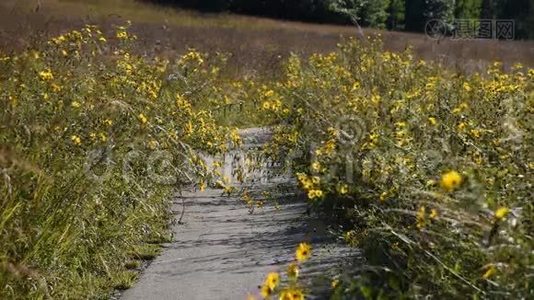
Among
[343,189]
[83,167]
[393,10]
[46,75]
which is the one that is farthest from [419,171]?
[393,10]

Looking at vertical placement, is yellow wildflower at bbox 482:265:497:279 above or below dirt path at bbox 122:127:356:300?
above

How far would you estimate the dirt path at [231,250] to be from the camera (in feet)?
16.0

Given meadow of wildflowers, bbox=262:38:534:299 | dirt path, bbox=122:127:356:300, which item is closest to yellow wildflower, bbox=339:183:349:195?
meadow of wildflowers, bbox=262:38:534:299

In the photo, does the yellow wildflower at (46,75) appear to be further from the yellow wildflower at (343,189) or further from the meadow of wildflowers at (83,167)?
the yellow wildflower at (343,189)

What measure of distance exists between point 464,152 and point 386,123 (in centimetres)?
134

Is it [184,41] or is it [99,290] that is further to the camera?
[184,41]

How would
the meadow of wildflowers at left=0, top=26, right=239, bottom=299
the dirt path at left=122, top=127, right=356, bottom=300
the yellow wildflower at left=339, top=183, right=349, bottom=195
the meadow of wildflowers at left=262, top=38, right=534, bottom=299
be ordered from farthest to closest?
the dirt path at left=122, top=127, right=356, bottom=300, the yellow wildflower at left=339, top=183, right=349, bottom=195, the meadow of wildflowers at left=0, top=26, right=239, bottom=299, the meadow of wildflowers at left=262, top=38, right=534, bottom=299

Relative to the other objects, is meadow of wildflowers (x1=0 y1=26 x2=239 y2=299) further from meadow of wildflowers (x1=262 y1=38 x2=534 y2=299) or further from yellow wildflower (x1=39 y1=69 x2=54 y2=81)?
meadow of wildflowers (x1=262 y1=38 x2=534 y2=299)

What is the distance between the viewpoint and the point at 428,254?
124 inches

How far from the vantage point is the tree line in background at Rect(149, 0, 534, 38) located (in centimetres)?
2215

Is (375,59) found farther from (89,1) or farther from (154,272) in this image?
(89,1)

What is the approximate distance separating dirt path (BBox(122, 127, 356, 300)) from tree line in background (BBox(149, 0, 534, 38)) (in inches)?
253

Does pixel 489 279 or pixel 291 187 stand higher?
pixel 489 279

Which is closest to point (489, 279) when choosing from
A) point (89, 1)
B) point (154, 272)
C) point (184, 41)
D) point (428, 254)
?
point (428, 254)
